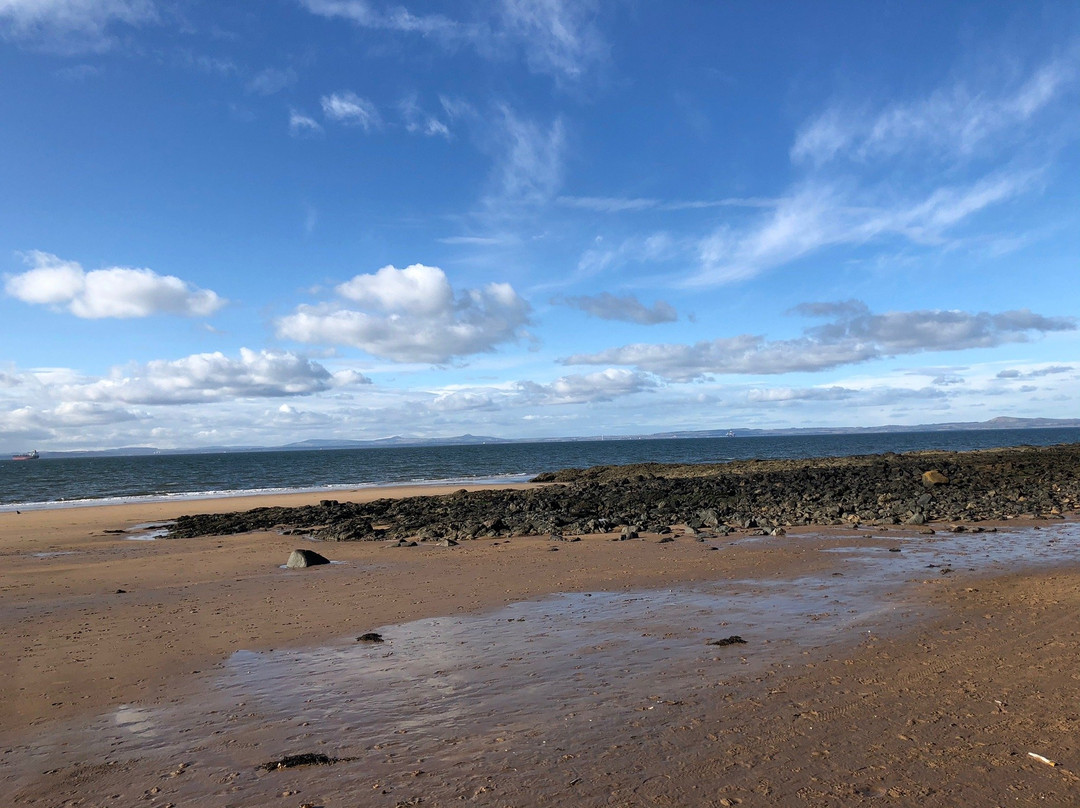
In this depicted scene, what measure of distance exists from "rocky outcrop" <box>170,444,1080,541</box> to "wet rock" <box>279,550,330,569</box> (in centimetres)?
468

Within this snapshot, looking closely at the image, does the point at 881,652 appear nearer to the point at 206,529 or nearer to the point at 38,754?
the point at 38,754

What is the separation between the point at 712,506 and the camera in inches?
1065

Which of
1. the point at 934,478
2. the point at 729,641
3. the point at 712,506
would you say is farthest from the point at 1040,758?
the point at 934,478

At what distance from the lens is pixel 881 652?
8.43m

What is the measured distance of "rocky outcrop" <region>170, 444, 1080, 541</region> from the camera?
74.0ft

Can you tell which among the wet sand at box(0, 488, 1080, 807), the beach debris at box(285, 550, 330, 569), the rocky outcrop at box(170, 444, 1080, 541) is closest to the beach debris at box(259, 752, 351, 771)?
the wet sand at box(0, 488, 1080, 807)

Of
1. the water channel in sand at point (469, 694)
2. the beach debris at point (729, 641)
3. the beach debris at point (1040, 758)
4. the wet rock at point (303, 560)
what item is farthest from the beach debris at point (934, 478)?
the beach debris at point (1040, 758)

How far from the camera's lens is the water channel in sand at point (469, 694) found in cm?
570

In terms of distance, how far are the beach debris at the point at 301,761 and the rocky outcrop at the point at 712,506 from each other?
15.2 m

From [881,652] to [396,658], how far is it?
5.98m

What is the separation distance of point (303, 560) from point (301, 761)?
1202 centimetres

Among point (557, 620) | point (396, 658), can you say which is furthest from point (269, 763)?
point (557, 620)

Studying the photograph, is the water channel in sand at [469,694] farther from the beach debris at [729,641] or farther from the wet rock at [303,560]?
the wet rock at [303,560]

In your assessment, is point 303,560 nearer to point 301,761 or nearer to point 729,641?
point 729,641
